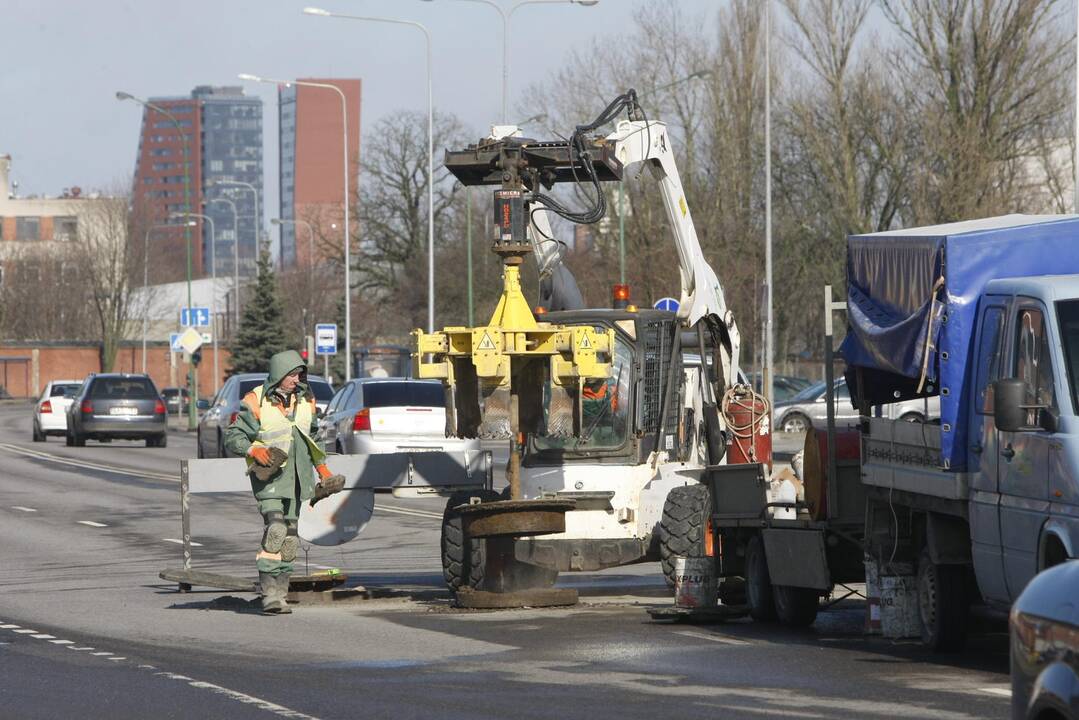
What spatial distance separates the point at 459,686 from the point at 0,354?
9974cm

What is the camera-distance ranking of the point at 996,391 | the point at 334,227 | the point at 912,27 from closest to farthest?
the point at 996,391 → the point at 912,27 → the point at 334,227

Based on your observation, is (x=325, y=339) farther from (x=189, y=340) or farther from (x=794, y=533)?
(x=794, y=533)

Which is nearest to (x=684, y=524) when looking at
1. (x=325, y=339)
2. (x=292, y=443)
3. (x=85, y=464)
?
(x=292, y=443)

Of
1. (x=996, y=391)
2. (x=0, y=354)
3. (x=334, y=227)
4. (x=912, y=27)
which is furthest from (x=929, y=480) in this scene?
(x=0, y=354)

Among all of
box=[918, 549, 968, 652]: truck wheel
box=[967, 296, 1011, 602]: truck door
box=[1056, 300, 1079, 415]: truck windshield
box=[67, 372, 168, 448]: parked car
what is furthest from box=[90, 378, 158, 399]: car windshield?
box=[1056, 300, 1079, 415]: truck windshield

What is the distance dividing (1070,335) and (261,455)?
5853mm

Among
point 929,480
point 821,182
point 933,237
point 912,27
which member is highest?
point 912,27

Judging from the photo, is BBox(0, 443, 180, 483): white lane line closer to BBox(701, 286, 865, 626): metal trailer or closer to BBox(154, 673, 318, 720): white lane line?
BBox(701, 286, 865, 626): metal trailer

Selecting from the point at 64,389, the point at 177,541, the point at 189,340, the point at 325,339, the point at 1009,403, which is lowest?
the point at 177,541

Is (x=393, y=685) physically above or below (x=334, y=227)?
below

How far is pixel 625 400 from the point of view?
47.7 feet

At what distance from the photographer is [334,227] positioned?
98125 millimetres

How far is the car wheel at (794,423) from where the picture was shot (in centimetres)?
4425

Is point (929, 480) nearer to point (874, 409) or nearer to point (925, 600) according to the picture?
point (925, 600)
